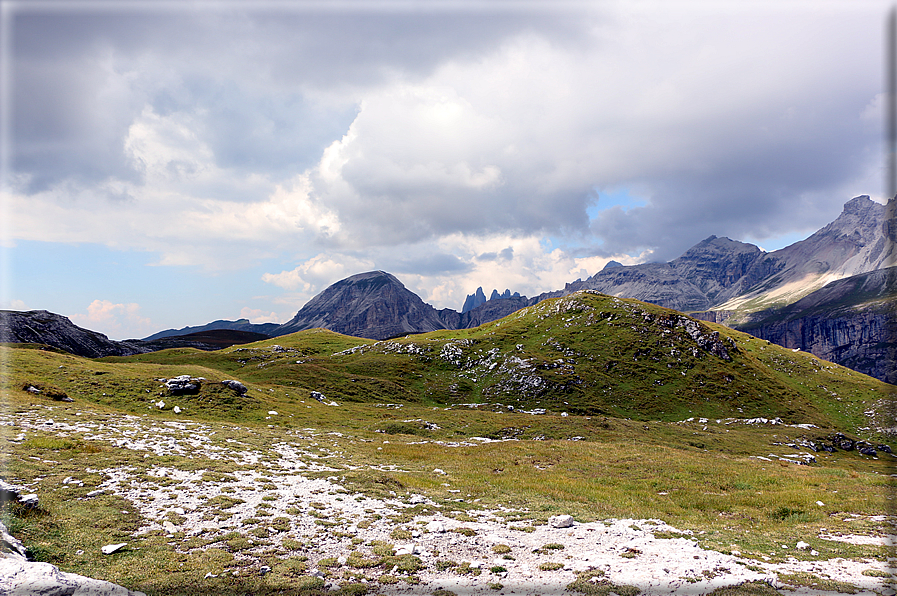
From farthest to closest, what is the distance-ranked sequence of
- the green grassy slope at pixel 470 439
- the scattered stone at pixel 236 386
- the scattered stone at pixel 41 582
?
1. the scattered stone at pixel 236 386
2. the green grassy slope at pixel 470 439
3. the scattered stone at pixel 41 582

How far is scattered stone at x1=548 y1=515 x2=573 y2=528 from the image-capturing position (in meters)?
17.9

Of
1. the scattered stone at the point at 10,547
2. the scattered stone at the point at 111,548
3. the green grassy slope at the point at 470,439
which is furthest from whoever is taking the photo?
the green grassy slope at the point at 470,439

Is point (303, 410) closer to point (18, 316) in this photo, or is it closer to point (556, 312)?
point (556, 312)

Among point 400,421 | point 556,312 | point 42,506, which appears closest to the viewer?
point 42,506

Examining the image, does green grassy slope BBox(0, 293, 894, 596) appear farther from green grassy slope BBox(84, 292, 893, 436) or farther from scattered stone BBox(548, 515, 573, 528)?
scattered stone BBox(548, 515, 573, 528)

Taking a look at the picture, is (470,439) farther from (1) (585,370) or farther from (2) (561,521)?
(1) (585,370)

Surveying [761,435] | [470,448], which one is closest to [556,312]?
[761,435]

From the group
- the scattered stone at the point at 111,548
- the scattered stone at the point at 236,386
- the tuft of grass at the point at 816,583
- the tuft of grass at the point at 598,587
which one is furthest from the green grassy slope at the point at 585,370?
the tuft of grass at the point at 816,583

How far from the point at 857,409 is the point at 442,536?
122 m

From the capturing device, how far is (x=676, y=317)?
108 m

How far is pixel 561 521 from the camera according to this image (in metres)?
18.0

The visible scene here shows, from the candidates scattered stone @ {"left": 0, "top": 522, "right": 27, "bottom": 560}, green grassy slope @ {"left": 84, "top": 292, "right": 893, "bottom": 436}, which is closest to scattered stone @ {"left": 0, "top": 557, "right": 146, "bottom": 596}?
scattered stone @ {"left": 0, "top": 522, "right": 27, "bottom": 560}

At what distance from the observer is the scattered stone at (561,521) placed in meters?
17.9

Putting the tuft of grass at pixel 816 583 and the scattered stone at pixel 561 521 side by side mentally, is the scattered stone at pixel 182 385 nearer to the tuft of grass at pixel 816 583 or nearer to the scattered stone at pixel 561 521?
the scattered stone at pixel 561 521
